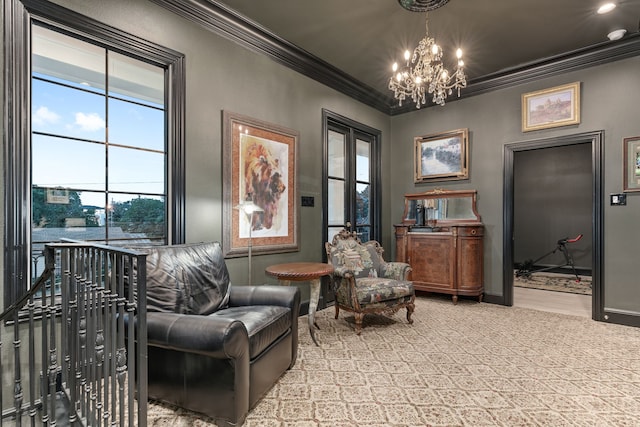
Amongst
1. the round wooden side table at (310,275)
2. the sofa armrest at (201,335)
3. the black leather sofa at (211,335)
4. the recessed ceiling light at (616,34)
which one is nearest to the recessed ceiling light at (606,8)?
the recessed ceiling light at (616,34)

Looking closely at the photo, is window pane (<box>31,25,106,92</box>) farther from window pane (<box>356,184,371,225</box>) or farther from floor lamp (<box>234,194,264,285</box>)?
window pane (<box>356,184,371,225</box>)

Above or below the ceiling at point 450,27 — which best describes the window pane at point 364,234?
below

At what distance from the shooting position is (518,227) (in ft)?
26.4

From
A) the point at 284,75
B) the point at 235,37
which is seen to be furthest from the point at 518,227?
the point at 235,37

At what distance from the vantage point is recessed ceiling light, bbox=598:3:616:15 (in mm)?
3123

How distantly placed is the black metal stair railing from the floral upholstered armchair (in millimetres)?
2145

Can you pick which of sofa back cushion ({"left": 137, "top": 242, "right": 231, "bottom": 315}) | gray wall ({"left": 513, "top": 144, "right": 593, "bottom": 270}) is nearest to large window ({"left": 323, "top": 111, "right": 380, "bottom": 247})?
sofa back cushion ({"left": 137, "top": 242, "right": 231, "bottom": 315})

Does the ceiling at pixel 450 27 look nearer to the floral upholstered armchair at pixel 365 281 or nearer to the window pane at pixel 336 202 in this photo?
the window pane at pixel 336 202

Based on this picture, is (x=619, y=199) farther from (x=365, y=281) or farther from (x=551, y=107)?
(x=365, y=281)

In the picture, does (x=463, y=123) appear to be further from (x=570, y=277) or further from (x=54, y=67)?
(x=54, y=67)

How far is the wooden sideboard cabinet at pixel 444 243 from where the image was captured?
4570mm

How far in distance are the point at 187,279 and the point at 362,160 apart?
12.3 feet

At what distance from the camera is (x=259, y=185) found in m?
3.64

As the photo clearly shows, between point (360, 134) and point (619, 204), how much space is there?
3455 mm
